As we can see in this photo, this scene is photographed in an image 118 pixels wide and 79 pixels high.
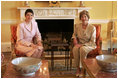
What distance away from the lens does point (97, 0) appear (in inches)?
187

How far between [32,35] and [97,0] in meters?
2.47

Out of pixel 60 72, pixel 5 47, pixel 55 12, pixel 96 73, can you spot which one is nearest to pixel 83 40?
pixel 60 72

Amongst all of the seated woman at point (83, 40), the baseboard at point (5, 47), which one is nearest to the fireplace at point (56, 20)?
the baseboard at point (5, 47)

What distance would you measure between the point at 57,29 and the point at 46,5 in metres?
0.72

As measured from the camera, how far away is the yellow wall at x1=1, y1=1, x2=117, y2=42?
15.0 feet

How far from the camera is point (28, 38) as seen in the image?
2.98m

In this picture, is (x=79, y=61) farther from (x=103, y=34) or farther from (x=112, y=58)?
(x=103, y=34)

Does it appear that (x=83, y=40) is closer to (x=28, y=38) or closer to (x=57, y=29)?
(x=28, y=38)

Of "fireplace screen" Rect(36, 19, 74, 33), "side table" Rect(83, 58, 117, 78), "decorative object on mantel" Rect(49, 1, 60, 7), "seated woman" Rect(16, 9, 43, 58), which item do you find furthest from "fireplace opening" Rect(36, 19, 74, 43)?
"side table" Rect(83, 58, 117, 78)

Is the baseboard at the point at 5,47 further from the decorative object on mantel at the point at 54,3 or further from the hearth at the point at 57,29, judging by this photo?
the decorative object on mantel at the point at 54,3

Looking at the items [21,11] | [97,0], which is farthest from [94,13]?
[21,11]

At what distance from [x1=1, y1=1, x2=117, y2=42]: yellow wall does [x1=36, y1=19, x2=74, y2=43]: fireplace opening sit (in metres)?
0.45

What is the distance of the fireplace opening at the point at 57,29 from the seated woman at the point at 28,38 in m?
1.75

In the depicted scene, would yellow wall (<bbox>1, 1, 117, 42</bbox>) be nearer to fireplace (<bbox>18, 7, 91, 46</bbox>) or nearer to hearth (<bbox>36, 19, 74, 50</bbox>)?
fireplace (<bbox>18, 7, 91, 46</bbox>)
